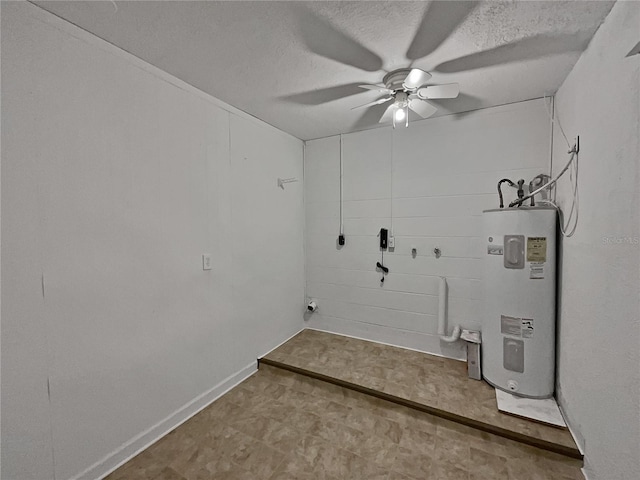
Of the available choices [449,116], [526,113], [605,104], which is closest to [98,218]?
[605,104]

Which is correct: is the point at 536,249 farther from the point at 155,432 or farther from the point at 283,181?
the point at 155,432

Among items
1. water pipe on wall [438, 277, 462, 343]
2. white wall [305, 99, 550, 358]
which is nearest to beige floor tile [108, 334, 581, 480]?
water pipe on wall [438, 277, 462, 343]

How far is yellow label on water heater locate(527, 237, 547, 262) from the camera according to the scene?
204 centimetres

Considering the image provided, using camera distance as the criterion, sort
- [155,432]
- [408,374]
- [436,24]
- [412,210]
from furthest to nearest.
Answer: [412,210] < [408,374] < [155,432] < [436,24]

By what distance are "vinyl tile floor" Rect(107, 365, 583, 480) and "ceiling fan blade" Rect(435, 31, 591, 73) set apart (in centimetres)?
267

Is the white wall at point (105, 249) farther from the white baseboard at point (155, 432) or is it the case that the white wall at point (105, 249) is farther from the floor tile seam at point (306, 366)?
the floor tile seam at point (306, 366)

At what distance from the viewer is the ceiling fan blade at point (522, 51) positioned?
62.9 inches

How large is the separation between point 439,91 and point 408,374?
8.18ft

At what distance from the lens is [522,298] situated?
2.11 metres

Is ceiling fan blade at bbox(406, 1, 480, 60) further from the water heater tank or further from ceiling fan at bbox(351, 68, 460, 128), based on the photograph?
the water heater tank

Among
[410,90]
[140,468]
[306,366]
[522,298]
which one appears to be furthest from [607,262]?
[140,468]

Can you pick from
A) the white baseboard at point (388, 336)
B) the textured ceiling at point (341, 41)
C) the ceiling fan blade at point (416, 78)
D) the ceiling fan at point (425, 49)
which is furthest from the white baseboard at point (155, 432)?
the ceiling fan blade at point (416, 78)

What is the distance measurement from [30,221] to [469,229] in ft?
11.1

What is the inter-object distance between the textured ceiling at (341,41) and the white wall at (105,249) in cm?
28
